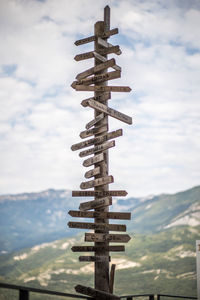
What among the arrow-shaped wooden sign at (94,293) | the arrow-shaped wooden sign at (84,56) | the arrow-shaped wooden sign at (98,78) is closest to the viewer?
the arrow-shaped wooden sign at (94,293)

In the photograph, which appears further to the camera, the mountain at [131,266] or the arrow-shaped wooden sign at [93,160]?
the mountain at [131,266]

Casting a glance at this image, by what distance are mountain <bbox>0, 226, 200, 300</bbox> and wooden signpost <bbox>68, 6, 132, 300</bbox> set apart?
127098 millimetres

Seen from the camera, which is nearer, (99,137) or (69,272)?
(99,137)

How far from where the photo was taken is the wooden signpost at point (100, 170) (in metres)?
4.98

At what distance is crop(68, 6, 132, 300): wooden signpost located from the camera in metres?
4.98

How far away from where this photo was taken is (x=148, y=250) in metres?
169

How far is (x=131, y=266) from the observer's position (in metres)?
154

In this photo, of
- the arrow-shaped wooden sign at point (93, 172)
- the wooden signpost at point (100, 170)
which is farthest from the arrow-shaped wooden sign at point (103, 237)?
the arrow-shaped wooden sign at point (93, 172)

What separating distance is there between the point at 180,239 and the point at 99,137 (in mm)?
174802

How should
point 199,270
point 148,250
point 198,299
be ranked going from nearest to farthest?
point 198,299 < point 199,270 < point 148,250

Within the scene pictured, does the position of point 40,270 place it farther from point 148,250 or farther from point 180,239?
point 180,239

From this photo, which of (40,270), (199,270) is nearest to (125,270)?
(40,270)

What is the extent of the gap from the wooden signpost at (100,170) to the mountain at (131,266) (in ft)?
417

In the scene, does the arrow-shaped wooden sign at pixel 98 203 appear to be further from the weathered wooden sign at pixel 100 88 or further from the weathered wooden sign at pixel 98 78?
the weathered wooden sign at pixel 98 78
